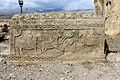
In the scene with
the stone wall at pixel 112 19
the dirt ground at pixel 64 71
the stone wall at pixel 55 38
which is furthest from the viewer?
the stone wall at pixel 112 19

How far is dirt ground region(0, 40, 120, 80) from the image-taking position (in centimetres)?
629

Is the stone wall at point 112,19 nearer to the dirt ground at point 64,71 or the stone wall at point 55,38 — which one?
the stone wall at point 55,38

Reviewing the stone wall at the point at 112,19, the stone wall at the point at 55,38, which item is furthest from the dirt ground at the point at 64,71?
the stone wall at the point at 112,19

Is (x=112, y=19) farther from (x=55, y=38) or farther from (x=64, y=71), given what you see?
(x=64, y=71)

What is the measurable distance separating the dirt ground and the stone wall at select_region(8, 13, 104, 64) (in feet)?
0.92

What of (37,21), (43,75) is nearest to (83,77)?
(43,75)

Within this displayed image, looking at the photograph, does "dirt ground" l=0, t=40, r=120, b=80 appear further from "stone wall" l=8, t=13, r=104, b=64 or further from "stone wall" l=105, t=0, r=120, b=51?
"stone wall" l=105, t=0, r=120, b=51

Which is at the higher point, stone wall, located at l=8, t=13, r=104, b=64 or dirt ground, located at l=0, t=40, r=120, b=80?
stone wall, located at l=8, t=13, r=104, b=64

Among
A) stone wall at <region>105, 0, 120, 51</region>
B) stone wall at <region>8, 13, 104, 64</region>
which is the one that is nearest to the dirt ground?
stone wall at <region>8, 13, 104, 64</region>

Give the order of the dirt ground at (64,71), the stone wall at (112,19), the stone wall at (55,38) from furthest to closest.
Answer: the stone wall at (112,19), the stone wall at (55,38), the dirt ground at (64,71)

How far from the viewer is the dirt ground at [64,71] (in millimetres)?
6292

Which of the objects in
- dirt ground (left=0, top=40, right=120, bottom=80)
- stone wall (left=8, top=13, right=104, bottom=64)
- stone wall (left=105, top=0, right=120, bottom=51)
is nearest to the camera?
dirt ground (left=0, top=40, right=120, bottom=80)

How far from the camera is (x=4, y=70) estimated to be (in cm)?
696

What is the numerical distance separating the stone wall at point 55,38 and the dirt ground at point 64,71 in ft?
0.92
